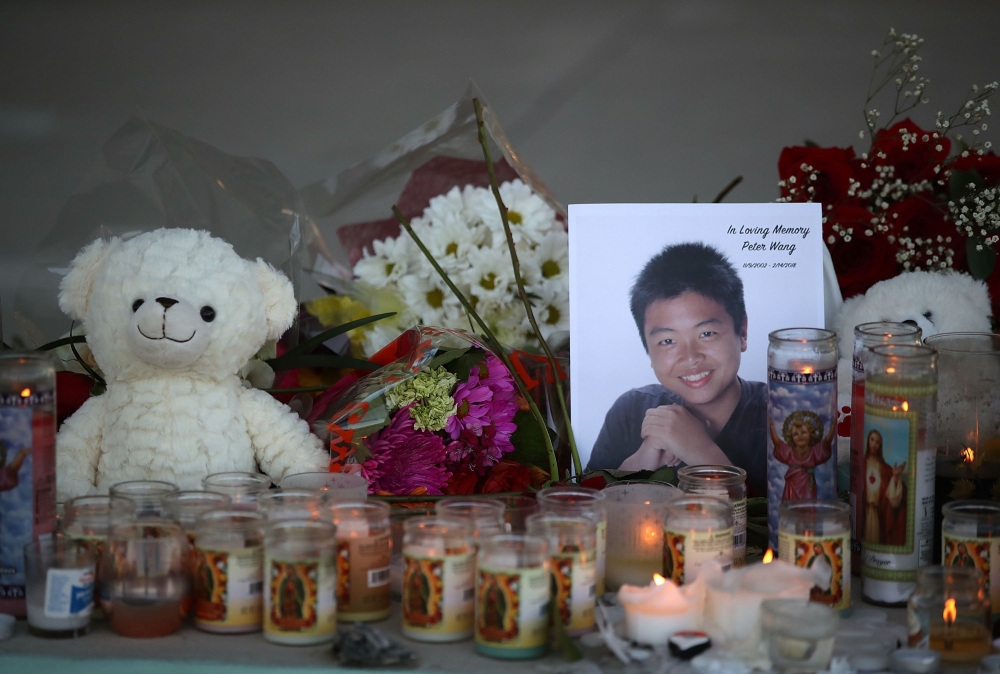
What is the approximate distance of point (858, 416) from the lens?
988 mm

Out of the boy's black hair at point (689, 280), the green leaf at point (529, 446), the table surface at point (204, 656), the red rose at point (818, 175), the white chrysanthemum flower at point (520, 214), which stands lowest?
the table surface at point (204, 656)

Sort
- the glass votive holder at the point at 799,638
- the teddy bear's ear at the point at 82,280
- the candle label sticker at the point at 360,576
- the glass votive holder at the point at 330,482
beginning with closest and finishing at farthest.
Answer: the glass votive holder at the point at 799,638 → the candle label sticker at the point at 360,576 → the glass votive holder at the point at 330,482 → the teddy bear's ear at the point at 82,280

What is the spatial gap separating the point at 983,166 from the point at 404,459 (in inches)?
35.1

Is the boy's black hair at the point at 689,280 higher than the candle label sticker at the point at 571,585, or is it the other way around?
the boy's black hair at the point at 689,280

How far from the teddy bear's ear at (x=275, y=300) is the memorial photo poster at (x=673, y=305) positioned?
0.33 metres

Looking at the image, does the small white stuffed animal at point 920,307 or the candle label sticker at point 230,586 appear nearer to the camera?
the candle label sticker at point 230,586

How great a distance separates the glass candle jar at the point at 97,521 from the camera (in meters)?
0.84

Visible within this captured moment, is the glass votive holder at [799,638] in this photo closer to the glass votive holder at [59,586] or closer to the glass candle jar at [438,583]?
the glass candle jar at [438,583]

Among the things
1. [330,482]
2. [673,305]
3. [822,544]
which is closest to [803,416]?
[822,544]

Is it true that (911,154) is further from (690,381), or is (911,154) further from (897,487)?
(897,487)

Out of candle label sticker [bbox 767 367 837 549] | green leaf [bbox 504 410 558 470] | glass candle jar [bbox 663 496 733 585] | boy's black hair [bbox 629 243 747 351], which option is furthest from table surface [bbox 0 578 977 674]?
boy's black hair [bbox 629 243 747 351]

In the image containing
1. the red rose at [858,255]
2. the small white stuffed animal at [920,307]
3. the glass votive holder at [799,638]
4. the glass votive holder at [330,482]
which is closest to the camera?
the glass votive holder at [799,638]

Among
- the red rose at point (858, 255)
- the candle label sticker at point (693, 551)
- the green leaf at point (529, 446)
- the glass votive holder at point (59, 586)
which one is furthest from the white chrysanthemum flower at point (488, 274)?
the glass votive holder at point (59, 586)

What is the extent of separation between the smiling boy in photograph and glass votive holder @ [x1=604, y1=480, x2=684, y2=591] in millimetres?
187
